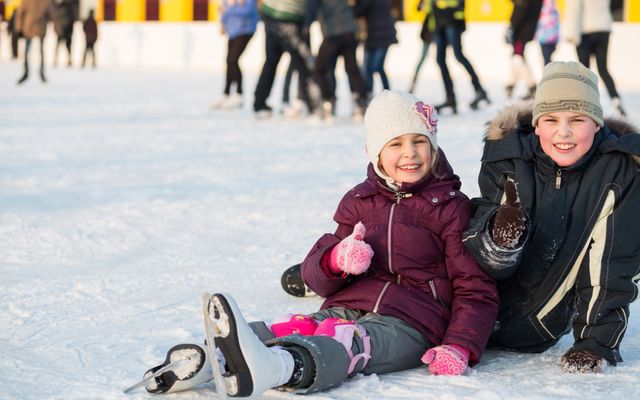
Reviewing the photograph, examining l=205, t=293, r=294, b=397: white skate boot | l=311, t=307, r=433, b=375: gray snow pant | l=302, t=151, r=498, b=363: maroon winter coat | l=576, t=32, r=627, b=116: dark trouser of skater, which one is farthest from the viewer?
l=576, t=32, r=627, b=116: dark trouser of skater

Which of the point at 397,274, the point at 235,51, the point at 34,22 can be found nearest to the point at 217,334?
the point at 397,274

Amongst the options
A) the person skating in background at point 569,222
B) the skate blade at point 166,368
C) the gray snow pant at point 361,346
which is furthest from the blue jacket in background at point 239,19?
the skate blade at point 166,368

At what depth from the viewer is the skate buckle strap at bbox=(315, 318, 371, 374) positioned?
254 cm

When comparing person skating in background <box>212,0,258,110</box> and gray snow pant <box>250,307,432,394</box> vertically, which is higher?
person skating in background <box>212,0,258,110</box>

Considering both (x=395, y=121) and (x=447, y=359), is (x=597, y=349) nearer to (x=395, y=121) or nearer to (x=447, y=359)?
(x=447, y=359)

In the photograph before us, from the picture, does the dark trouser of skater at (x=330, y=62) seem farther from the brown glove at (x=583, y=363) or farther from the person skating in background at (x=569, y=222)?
the brown glove at (x=583, y=363)

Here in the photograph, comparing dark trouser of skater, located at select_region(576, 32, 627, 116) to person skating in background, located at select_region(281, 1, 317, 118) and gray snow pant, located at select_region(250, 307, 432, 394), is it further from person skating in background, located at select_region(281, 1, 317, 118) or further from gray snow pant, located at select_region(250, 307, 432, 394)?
gray snow pant, located at select_region(250, 307, 432, 394)

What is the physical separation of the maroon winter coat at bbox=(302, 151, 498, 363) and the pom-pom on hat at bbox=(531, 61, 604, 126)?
305mm

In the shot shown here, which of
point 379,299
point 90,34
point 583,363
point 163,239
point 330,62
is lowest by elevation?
point 163,239

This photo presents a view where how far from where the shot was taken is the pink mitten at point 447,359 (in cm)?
261

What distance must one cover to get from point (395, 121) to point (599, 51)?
22.7ft

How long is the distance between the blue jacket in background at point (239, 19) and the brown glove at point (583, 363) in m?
8.07

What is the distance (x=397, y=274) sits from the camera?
9.12 feet

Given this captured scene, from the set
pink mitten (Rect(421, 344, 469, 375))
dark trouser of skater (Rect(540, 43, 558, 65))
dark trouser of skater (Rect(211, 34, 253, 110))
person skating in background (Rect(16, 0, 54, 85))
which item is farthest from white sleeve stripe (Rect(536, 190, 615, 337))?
person skating in background (Rect(16, 0, 54, 85))
